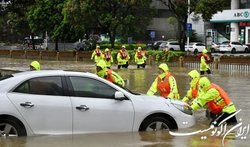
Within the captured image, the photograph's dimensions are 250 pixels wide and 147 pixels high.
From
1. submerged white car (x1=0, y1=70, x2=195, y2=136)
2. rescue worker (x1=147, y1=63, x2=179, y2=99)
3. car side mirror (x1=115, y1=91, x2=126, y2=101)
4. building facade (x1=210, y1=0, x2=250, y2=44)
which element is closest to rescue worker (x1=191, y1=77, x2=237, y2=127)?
submerged white car (x1=0, y1=70, x2=195, y2=136)

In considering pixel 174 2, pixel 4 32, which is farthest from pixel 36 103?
pixel 4 32

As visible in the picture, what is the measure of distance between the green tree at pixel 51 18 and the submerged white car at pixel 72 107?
44.0 m

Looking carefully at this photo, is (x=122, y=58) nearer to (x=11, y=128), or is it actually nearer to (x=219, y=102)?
(x=219, y=102)

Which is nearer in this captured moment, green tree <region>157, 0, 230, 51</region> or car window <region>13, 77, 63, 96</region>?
car window <region>13, 77, 63, 96</region>

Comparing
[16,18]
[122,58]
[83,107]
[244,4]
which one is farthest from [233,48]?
[83,107]

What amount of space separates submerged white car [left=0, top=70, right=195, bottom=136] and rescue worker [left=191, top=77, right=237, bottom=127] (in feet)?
2.57

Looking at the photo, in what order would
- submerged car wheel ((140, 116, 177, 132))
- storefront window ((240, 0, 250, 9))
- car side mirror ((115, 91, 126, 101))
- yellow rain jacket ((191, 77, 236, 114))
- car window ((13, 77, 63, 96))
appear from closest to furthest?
1. car window ((13, 77, 63, 96))
2. car side mirror ((115, 91, 126, 101))
3. submerged car wheel ((140, 116, 177, 132))
4. yellow rain jacket ((191, 77, 236, 114))
5. storefront window ((240, 0, 250, 9))

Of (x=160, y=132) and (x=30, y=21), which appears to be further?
(x=30, y=21)

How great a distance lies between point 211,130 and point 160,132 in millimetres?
1293

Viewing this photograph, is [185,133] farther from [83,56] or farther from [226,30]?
[226,30]

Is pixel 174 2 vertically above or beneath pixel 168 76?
above

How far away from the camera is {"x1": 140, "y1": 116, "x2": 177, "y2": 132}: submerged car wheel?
9016mm

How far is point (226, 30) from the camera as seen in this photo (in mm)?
67188

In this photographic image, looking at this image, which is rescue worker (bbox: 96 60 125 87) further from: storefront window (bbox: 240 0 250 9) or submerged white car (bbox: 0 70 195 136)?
storefront window (bbox: 240 0 250 9)
